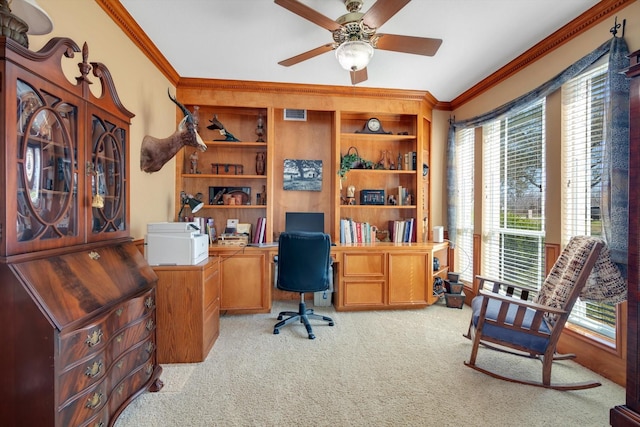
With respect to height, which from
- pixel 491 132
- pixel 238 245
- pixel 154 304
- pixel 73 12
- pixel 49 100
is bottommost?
pixel 154 304

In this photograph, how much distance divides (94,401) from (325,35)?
2895 millimetres

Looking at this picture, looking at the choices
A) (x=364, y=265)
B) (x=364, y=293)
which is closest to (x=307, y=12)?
(x=364, y=265)

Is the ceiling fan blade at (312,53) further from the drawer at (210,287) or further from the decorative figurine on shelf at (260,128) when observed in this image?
the drawer at (210,287)

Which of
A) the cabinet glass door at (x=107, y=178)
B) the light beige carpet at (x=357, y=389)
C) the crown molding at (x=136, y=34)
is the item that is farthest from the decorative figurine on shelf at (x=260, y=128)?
the light beige carpet at (x=357, y=389)

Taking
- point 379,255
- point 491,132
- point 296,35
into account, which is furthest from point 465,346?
point 296,35

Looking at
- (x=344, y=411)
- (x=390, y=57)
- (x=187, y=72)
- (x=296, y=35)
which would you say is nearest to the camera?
(x=344, y=411)

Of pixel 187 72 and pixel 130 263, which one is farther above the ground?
pixel 187 72

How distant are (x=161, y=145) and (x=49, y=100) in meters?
1.42

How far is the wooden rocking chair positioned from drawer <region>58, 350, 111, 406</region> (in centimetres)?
233

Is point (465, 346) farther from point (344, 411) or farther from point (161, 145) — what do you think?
point (161, 145)

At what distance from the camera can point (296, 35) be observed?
2523 millimetres

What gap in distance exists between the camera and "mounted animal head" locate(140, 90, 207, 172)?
2578 mm

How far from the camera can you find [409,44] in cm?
207

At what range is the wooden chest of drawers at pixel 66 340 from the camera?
3.68 ft
